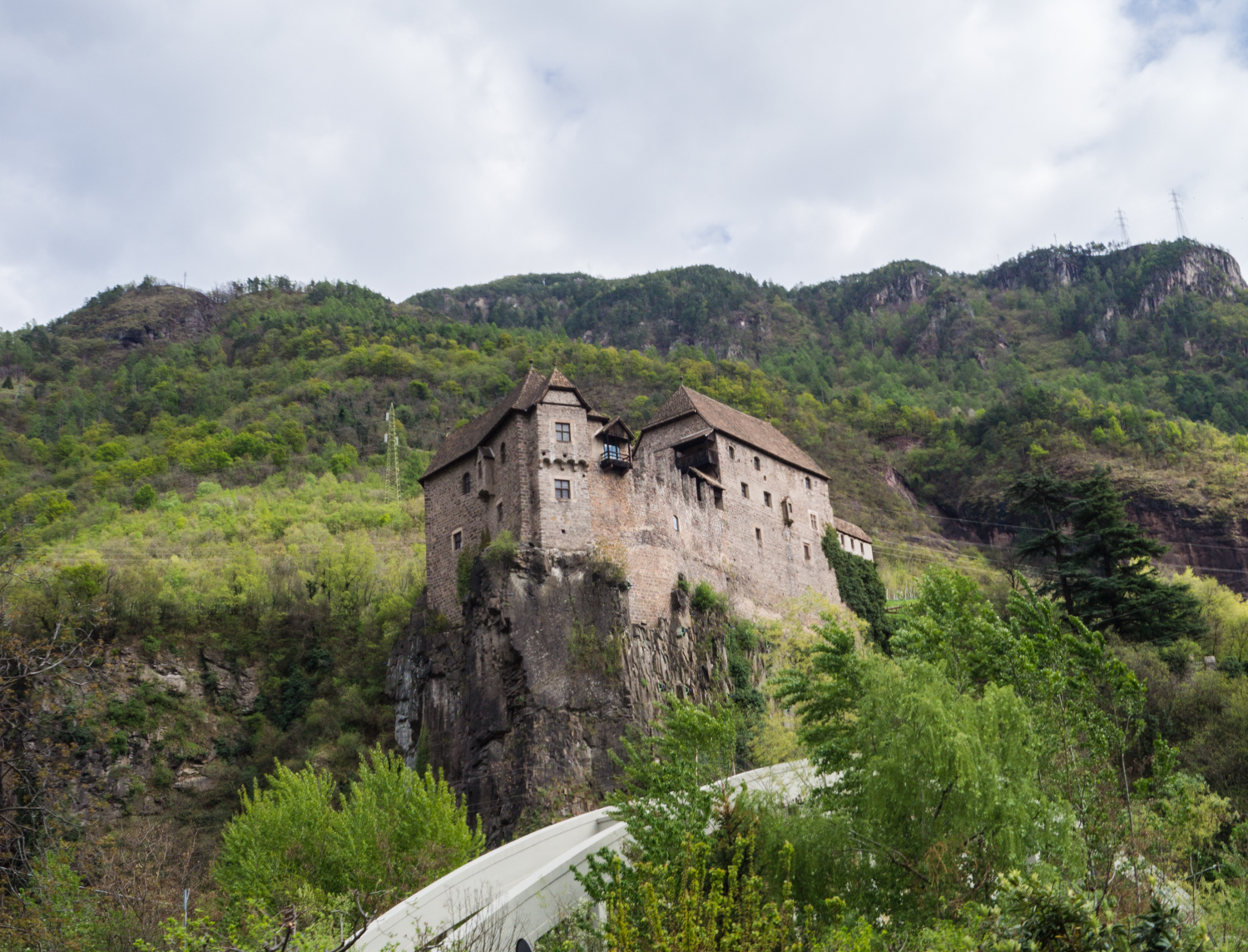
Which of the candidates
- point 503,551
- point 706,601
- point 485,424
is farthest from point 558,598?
point 485,424

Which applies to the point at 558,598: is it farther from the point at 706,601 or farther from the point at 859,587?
the point at 859,587

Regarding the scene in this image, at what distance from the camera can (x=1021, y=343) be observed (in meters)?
135

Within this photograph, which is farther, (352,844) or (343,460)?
(343,460)

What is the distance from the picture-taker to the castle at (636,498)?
4159 cm

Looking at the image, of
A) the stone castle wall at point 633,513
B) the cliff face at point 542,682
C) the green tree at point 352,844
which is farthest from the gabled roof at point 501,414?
the green tree at point 352,844

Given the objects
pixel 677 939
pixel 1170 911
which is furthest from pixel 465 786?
pixel 1170 911

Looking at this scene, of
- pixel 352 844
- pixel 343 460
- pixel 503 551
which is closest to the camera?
pixel 352 844

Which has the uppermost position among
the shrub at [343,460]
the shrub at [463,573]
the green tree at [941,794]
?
the shrub at [343,460]

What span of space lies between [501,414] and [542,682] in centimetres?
1174

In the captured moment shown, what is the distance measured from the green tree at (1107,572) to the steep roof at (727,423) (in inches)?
477

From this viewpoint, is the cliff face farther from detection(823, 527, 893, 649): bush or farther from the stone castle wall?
detection(823, 527, 893, 649): bush

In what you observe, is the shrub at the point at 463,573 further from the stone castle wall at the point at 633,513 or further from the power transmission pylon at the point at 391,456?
the power transmission pylon at the point at 391,456

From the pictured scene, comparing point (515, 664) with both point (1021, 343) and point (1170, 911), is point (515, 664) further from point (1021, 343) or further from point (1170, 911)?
point (1021, 343)

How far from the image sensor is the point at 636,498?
43.1 meters
